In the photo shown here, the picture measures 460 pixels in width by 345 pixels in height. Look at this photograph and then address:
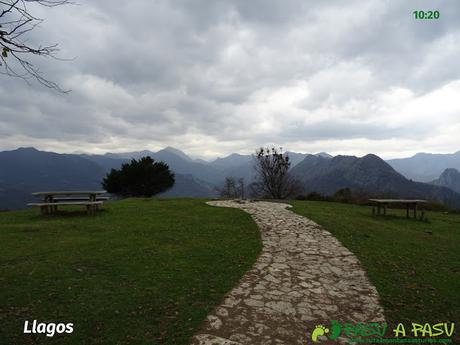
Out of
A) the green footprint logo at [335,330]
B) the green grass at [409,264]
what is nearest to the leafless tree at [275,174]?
the green grass at [409,264]

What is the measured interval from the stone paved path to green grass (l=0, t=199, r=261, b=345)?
13.2 inches

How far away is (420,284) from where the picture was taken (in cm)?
586

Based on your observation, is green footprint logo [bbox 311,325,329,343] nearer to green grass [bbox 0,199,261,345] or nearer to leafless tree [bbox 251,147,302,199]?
green grass [bbox 0,199,261,345]

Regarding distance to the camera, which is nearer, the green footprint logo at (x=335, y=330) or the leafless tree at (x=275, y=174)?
the green footprint logo at (x=335, y=330)

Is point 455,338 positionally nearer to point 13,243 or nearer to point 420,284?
point 420,284

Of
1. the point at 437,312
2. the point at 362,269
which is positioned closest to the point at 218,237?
the point at 362,269

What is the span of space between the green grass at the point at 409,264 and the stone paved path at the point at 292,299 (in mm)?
371

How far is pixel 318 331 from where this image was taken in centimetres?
414

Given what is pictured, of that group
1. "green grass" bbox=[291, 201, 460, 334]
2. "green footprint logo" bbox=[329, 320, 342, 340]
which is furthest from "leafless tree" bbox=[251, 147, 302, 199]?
"green footprint logo" bbox=[329, 320, 342, 340]

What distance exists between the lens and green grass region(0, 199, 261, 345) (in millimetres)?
4070

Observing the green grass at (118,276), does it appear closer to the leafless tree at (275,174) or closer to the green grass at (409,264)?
the green grass at (409,264)

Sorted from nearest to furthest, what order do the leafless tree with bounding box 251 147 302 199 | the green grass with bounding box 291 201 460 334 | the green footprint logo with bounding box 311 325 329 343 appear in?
1. the green footprint logo with bounding box 311 325 329 343
2. the green grass with bounding box 291 201 460 334
3. the leafless tree with bounding box 251 147 302 199

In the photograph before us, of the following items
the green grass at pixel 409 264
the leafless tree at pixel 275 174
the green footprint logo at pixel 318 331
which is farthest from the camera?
the leafless tree at pixel 275 174

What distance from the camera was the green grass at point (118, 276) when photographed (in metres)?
4.07
